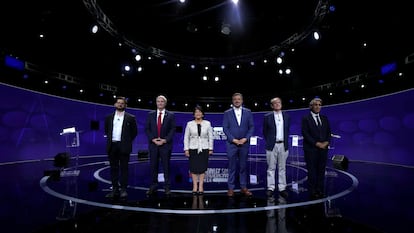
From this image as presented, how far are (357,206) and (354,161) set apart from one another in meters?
7.15

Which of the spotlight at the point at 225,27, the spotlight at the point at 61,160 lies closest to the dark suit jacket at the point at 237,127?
the spotlight at the point at 61,160

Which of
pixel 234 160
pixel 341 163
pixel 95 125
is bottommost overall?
pixel 341 163

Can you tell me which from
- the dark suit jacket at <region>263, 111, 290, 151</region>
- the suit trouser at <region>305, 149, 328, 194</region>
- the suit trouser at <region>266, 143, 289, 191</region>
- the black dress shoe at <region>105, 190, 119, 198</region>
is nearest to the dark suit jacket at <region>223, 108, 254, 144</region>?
the dark suit jacket at <region>263, 111, 290, 151</region>

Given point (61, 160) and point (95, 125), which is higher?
point (95, 125)

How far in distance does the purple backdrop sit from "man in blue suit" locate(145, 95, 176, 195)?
4.84 meters

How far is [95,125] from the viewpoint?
8.21 m

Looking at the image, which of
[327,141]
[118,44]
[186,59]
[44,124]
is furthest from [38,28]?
[327,141]

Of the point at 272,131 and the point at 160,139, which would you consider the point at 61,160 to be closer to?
the point at 160,139

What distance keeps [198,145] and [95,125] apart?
5.91 meters

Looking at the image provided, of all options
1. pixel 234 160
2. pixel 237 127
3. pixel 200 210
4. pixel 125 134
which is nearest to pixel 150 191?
pixel 125 134

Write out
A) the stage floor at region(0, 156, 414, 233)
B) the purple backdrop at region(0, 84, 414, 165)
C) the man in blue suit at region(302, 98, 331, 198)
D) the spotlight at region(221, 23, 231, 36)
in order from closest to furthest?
1. the stage floor at region(0, 156, 414, 233)
2. the man in blue suit at region(302, 98, 331, 198)
3. the purple backdrop at region(0, 84, 414, 165)
4. the spotlight at region(221, 23, 231, 36)

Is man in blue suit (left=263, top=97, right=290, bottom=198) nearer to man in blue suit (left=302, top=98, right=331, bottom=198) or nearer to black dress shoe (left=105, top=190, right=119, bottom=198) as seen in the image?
man in blue suit (left=302, top=98, right=331, bottom=198)

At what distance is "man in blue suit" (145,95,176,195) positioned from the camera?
12.0 ft

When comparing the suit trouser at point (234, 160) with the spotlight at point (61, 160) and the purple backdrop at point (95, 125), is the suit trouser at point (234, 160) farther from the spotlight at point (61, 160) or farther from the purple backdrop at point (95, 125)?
the purple backdrop at point (95, 125)
